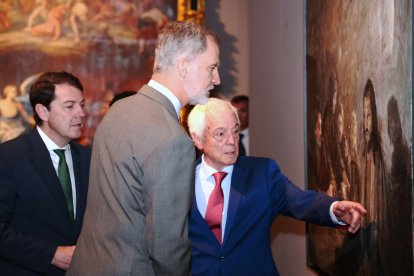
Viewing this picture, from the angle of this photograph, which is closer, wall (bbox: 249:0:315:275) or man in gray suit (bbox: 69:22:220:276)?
man in gray suit (bbox: 69:22:220:276)

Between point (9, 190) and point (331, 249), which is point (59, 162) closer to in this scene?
point (9, 190)

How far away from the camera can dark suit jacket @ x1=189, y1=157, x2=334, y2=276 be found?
3391mm

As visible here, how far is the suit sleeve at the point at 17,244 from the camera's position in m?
3.37

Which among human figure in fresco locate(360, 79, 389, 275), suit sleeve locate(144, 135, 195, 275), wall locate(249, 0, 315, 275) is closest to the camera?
suit sleeve locate(144, 135, 195, 275)

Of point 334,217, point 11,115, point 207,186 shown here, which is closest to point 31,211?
point 207,186

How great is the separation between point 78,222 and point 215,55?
4.91 ft

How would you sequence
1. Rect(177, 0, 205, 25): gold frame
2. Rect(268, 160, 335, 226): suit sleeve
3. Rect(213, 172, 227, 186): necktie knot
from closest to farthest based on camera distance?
1. Rect(268, 160, 335, 226): suit sleeve
2. Rect(213, 172, 227, 186): necktie knot
3. Rect(177, 0, 205, 25): gold frame

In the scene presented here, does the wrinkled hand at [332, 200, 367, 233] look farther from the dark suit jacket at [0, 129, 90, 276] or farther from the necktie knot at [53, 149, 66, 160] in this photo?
the necktie knot at [53, 149, 66, 160]

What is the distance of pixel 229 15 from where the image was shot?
8.45 m

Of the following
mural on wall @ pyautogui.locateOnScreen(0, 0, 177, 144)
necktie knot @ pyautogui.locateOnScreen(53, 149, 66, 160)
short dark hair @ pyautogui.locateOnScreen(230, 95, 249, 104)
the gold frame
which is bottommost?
necktie knot @ pyautogui.locateOnScreen(53, 149, 66, 160)

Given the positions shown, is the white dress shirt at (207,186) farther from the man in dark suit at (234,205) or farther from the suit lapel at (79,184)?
the suit lapel at (79,184)

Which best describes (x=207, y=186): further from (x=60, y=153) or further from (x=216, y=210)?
(x=60, y=153)

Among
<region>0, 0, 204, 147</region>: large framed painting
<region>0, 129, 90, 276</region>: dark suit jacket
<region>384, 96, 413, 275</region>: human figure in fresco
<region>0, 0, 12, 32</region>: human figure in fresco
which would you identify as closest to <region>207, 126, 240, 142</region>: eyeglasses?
<region>0, 129, 90, 276</region>: dark suit jacket

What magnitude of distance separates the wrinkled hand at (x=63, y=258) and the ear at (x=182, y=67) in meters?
1.37
